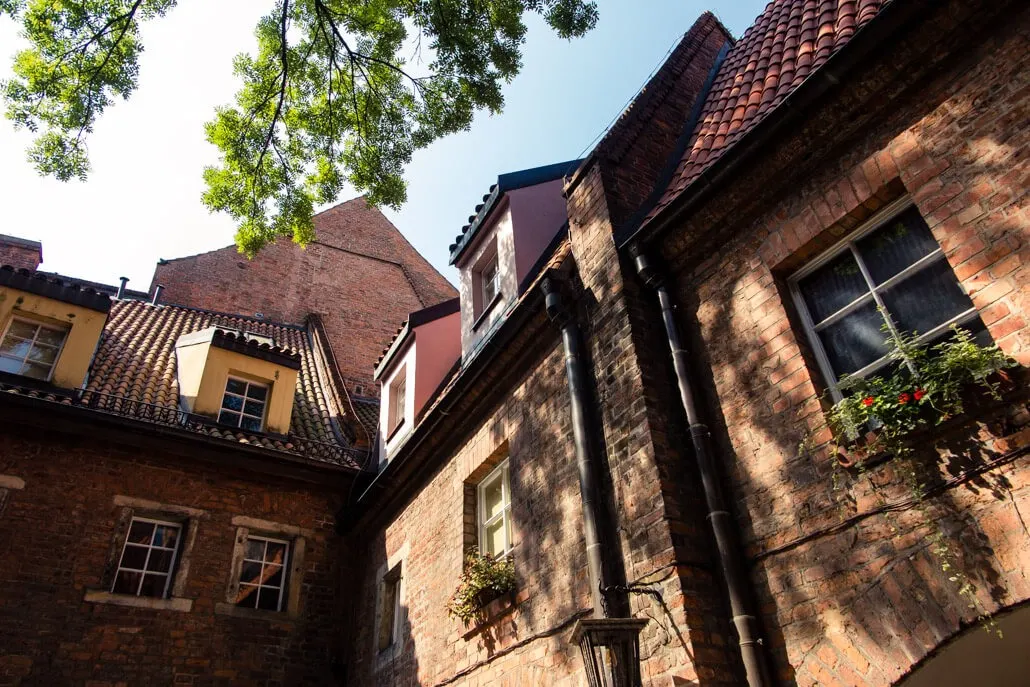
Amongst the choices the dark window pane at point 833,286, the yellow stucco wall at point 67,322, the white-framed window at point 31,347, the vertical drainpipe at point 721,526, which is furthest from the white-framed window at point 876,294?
the white-framed window at point 31,347

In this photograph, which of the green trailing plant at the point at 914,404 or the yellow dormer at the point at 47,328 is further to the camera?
the yellow dormer at the point at 47,328

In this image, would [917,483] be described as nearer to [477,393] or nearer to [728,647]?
[728,647]

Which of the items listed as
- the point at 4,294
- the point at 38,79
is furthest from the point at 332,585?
the point at 38,79

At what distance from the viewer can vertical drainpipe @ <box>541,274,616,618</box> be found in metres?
5.42

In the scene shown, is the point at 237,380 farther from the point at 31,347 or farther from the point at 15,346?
the point at 15,346

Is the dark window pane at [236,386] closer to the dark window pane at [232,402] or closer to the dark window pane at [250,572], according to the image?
the dark window pane at [232,402]

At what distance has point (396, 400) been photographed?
39.0 ft

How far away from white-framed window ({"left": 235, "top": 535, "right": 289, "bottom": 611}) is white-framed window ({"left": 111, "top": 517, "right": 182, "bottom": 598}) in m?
0.97

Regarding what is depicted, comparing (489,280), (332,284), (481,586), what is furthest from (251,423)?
(332,284)

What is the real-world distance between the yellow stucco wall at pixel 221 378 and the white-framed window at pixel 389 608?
3402 millimetres

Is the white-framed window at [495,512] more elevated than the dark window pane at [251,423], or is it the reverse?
the dark window pane at [251,423]

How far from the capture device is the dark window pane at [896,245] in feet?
15.1

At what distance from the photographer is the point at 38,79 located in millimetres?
7262

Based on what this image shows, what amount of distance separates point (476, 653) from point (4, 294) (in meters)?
9.15
